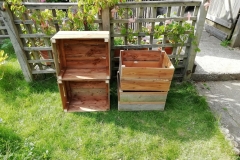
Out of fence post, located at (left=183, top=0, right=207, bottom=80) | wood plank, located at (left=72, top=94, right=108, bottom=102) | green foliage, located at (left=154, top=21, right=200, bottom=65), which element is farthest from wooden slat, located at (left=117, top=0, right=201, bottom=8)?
wood plank, located at (left=72, top=94, right=108, bottom=102)

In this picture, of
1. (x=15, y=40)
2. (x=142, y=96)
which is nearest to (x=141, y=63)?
(x=142, y=96)

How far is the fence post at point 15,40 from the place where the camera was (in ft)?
7.99

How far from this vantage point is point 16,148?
2.05m

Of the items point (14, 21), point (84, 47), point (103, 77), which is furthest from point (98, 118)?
point (14, 21)

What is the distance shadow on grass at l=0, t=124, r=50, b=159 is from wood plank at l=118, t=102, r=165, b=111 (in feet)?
3.80

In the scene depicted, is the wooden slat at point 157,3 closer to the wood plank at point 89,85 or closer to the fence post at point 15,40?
the wood plank at point 89,85

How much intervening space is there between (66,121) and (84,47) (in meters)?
1.07

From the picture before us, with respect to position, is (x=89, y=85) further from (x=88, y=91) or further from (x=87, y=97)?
(x=87, y=97)

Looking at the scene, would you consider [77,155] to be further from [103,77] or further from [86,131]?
[103,77]

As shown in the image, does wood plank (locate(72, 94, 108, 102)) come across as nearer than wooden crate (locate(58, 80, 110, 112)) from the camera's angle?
No

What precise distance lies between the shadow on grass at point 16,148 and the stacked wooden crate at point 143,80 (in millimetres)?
1203

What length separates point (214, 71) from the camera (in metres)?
3.28

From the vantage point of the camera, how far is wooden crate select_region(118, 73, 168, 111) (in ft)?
8.16

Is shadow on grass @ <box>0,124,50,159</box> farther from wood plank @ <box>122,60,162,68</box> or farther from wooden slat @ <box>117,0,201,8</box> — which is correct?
wooden slat @ <box>117,0,201,8</box>
